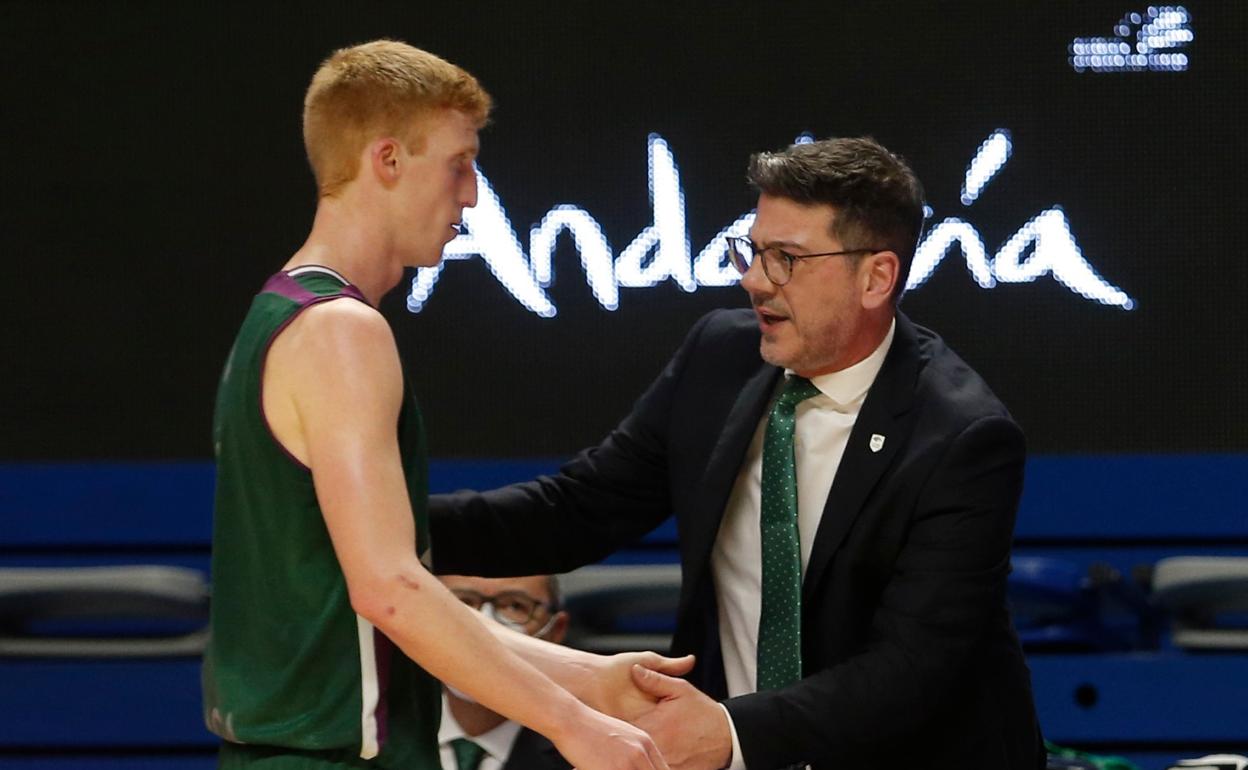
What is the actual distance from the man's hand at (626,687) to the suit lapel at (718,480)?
23 centimetres

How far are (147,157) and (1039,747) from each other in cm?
279

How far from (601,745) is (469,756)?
1.49 m

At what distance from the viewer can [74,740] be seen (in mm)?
4996

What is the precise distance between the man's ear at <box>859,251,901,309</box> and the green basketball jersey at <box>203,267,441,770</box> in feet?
3.95

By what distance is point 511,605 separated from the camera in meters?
4.17

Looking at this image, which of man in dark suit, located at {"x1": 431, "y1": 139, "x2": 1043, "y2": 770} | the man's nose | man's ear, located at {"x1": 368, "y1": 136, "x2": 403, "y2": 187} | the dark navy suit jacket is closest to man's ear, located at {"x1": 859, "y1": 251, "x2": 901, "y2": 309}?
man in dark suit, located at {"x1": 431, "y1": 139, "x2": 1043, "y2": 770}

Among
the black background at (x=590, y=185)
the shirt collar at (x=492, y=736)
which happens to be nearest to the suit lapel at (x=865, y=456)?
the shirt collar at (x=492, y=736)

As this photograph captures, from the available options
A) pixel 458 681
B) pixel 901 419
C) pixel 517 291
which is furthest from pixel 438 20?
pixel 458 681

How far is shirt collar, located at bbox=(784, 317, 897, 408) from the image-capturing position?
3.30 metres

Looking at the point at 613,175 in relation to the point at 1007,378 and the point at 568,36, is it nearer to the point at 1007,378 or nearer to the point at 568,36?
the point at 568,36

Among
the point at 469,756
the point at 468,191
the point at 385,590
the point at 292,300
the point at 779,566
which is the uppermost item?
the point at 468,191

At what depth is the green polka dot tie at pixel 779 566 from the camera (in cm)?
313

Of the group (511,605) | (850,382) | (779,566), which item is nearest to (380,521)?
(779,566)

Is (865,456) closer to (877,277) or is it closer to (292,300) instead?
(877,277)
